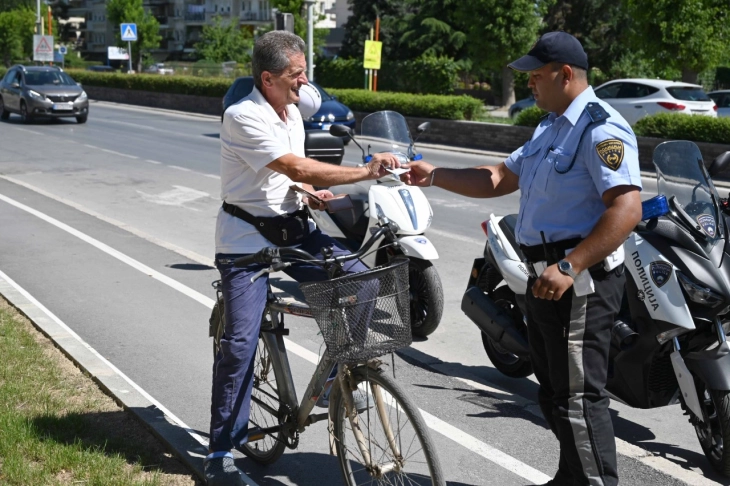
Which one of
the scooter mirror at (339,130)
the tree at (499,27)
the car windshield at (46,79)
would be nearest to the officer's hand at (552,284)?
the scooter mirror at (339,130)

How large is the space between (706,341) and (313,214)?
387 cm

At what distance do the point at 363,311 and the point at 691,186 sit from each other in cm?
197

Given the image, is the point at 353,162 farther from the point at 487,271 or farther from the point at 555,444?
the point at 555,444

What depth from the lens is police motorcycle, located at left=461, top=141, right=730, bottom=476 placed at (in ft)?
13.8

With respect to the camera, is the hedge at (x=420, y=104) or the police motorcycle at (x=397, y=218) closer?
the police motorcycle at (x=397, y=218)

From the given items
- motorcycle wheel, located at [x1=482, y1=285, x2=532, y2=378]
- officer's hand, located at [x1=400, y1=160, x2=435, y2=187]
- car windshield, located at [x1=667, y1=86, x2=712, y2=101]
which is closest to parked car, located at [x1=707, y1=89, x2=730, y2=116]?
car windshield, located at [x1=667, y1=86, x2=712, y2=101]

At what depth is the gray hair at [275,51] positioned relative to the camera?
3.81 meters

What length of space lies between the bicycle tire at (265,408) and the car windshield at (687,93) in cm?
1915

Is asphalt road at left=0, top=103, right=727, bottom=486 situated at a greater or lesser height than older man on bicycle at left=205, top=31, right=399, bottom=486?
lesser

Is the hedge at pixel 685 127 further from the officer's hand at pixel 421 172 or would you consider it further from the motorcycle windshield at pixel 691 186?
the officer's hand at pixel 421 172

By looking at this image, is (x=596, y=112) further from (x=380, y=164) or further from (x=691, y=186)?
(x=691, y=186)

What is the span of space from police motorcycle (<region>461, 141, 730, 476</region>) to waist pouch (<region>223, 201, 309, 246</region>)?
1.53 metres

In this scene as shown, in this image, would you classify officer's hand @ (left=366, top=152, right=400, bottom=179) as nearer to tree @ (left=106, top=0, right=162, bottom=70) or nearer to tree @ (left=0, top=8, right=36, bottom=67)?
tree @ (left=106, top=0, right=162, bottom=70)

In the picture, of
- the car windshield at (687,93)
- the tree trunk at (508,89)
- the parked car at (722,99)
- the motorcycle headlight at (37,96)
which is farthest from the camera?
the tree trunk at (508,89)
